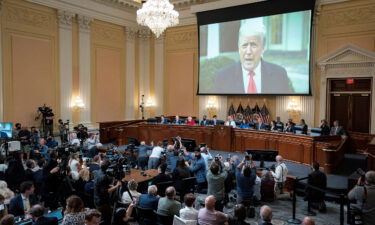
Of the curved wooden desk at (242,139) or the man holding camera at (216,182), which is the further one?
the curved wooden desk at (242,139)

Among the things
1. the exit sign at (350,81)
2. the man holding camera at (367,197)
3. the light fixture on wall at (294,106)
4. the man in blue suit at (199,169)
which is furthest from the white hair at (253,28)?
the man holding camera at (367,197)

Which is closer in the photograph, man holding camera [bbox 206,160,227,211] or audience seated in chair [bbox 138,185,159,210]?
audience seated in chair [bbox 138,185,159,210]

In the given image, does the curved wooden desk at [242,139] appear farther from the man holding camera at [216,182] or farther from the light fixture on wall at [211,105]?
the man holding camera at [216,182]

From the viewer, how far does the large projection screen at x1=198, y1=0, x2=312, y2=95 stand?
12.6 meters

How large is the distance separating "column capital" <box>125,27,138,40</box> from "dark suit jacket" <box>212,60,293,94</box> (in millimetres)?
5466

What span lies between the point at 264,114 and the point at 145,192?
8592 millimetres

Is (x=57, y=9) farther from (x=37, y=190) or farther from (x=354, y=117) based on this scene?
(x=354, y=117)

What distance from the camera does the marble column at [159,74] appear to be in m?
17.4

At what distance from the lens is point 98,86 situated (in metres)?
15.6

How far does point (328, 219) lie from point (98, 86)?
41.0 feet

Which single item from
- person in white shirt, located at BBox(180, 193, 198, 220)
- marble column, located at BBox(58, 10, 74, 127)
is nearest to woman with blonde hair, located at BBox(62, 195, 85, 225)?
person in white shirt, located at BBox(180, 193, 198, 220)

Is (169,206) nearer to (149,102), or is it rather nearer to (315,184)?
(315,184)

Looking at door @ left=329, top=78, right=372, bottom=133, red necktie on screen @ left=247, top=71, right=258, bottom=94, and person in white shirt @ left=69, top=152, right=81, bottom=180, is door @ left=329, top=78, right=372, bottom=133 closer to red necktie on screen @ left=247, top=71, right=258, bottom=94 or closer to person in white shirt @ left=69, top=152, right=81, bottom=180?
red necktie on screen @ left=247, top=71, right=258, bottom=94

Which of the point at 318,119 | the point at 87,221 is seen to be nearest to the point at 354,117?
the point at 318,119
